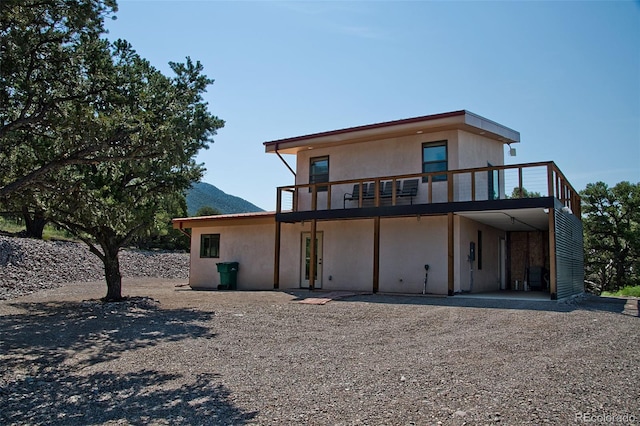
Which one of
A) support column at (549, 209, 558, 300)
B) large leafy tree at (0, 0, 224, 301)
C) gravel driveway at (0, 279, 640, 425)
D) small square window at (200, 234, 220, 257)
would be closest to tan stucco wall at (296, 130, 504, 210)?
support column at (549, 209, 558, 300)

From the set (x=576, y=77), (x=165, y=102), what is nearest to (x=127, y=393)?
(x=165, y=102)

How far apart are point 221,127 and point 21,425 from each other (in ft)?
23.1

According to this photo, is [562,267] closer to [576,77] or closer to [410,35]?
[576,77]

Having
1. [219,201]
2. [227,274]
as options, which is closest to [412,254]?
[227,274]

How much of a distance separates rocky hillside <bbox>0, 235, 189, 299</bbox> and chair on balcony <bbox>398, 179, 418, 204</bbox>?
11.9 metres

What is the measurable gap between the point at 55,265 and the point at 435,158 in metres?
14.5

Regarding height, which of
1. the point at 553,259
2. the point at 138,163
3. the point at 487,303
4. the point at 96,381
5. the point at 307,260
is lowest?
the point at 96,381

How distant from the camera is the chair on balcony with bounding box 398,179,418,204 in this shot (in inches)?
579

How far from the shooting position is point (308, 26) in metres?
10.7

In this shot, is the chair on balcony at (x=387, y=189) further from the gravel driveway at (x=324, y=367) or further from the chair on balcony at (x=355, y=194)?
the gravel driveway at (x=324, y=367)

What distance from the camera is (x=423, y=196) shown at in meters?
14.7

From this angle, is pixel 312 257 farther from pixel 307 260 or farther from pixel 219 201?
pixel 219 201

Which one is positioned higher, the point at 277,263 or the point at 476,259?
the point at 476,259

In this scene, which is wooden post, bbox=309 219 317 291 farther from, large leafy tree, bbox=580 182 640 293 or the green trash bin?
large leafy tree, bbox=580 182 640 293
